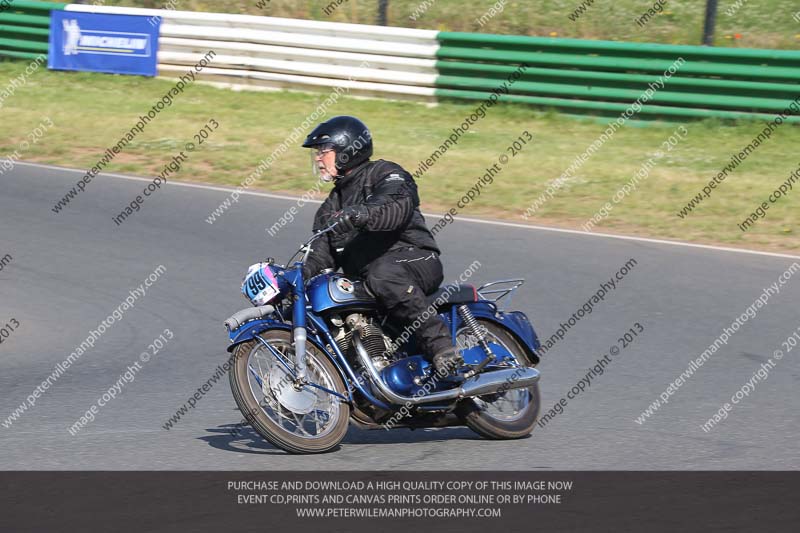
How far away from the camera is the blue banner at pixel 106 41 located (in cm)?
2070

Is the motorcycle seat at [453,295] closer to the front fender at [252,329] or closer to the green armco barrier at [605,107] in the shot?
the front fender at [252,329]

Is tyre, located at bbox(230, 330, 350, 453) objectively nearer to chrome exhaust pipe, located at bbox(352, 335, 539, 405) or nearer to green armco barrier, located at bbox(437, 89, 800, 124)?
chrome exhaust pipe, located at bbox(352, 335, 539, 405)

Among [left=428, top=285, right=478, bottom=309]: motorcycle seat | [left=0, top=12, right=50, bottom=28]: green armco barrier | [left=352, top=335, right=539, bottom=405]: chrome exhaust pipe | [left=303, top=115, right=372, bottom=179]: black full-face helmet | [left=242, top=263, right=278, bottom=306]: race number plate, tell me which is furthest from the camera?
[left=0, top=12, right=50, bottom=28]: green armco barrier

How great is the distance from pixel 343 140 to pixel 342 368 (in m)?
1.29

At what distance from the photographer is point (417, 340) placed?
701cm

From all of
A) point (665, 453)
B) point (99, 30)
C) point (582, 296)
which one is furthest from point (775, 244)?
point (99, 30)

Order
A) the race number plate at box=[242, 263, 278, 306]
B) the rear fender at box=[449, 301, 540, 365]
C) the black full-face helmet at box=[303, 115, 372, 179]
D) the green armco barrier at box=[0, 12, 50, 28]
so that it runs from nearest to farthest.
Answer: the race number plate at box=[242, 263, 278, 306] < the black full-face helmet at box=[303, 115, 372, 179] < the rear fender at box=[449, 301, 540, 365] < the green armco barrier at box=[0, 12, 50, 28]

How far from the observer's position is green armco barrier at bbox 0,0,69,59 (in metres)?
21.6

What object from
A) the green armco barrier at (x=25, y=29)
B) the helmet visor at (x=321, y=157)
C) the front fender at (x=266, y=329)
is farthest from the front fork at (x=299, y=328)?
the green armco barrier at (x=25, y=29)

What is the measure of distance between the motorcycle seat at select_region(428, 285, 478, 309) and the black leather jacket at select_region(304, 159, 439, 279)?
263mm

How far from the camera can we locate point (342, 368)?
687 centimetres

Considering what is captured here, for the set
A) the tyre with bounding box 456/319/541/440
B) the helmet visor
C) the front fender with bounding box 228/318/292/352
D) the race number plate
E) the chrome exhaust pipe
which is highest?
the helmet visor

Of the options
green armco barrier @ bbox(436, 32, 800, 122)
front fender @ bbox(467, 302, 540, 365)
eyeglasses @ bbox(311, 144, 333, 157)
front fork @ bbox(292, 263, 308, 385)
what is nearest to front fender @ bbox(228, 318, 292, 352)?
front fork @ bbox(292, 263, 308, 385)
